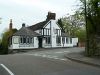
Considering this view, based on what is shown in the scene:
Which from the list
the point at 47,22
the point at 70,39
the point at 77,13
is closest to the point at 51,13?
the point at 47,22

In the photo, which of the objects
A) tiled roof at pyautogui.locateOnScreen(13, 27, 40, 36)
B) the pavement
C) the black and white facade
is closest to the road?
the pavement

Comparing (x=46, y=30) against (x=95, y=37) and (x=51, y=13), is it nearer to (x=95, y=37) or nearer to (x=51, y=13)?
(x=51, y=13)

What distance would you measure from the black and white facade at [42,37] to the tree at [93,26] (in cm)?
3127

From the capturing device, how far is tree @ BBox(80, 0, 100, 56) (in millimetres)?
28361

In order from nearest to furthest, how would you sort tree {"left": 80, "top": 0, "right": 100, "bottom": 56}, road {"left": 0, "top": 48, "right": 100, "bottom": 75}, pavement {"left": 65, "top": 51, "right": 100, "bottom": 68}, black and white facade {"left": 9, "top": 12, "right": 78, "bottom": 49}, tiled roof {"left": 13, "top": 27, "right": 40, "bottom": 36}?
road {"left": 0, "top": 48, "right": 100, "bottom": 75} < pavement {"left": 65, "top": 51, "right": 100, "bottom": 68} < tree {"left": 80, "top": 0, "right": 100, "bottom": 56} < black and white facade {"left": 9, "top": 12, "right": 78, "bottom": 49} < tiled roof {"left": 13, "top": 27, "right": 40, "bottom": 36}

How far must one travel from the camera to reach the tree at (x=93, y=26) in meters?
28.4

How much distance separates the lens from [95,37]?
96.0 feet

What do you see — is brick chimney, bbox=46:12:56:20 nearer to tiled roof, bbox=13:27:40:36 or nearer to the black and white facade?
the black and white facade

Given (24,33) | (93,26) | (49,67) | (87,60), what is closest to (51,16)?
(24,33)

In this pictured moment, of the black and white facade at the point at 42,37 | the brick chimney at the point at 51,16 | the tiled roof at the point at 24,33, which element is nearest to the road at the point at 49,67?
the black and white facade at the point at 42,37

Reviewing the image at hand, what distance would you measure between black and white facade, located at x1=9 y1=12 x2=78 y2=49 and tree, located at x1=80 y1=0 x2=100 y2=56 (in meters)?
31.3

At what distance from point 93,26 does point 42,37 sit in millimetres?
33430

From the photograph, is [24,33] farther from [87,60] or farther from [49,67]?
[49,67]

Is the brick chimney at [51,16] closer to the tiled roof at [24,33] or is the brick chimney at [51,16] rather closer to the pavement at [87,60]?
the tiled roof at [24,33]
